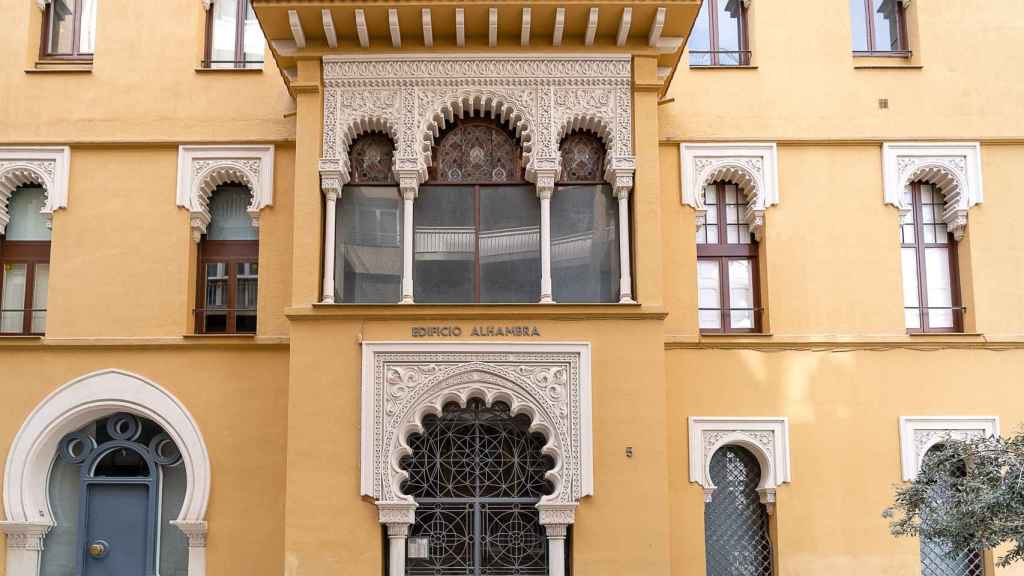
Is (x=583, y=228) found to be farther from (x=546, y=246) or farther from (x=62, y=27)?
(x=62, y=27)

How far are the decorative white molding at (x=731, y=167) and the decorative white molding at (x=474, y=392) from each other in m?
2.93

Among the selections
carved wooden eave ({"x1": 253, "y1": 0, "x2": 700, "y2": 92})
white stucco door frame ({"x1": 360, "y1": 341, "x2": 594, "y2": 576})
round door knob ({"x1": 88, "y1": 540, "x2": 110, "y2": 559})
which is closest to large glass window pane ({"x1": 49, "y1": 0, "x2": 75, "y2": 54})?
carved wooden eave ({"x1": 253, "y1": 0, "x2": 700, "y2": 92})

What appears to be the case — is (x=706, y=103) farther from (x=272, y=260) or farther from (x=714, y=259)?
(x=272, y=260)

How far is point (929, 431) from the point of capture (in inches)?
513

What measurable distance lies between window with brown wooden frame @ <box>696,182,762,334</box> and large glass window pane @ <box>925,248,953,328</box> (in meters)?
2.24

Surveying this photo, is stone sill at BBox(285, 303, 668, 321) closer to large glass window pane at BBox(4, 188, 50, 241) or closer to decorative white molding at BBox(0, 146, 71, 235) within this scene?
decorative white molding at BBox(0, 146, 71, 235)

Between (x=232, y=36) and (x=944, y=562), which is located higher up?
(x=232, y=36)

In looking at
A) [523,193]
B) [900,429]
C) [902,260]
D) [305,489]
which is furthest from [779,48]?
[305,489]

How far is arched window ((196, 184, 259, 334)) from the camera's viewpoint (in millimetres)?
13672

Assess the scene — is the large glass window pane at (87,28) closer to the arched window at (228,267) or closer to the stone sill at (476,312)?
the arched window at (228,267)

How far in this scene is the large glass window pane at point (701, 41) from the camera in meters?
14.2

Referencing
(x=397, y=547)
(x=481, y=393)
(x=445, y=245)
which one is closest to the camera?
(x=397, y=547)

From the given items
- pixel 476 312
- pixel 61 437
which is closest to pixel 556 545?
pixel 476 312

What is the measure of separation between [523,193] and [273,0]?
3.60m
